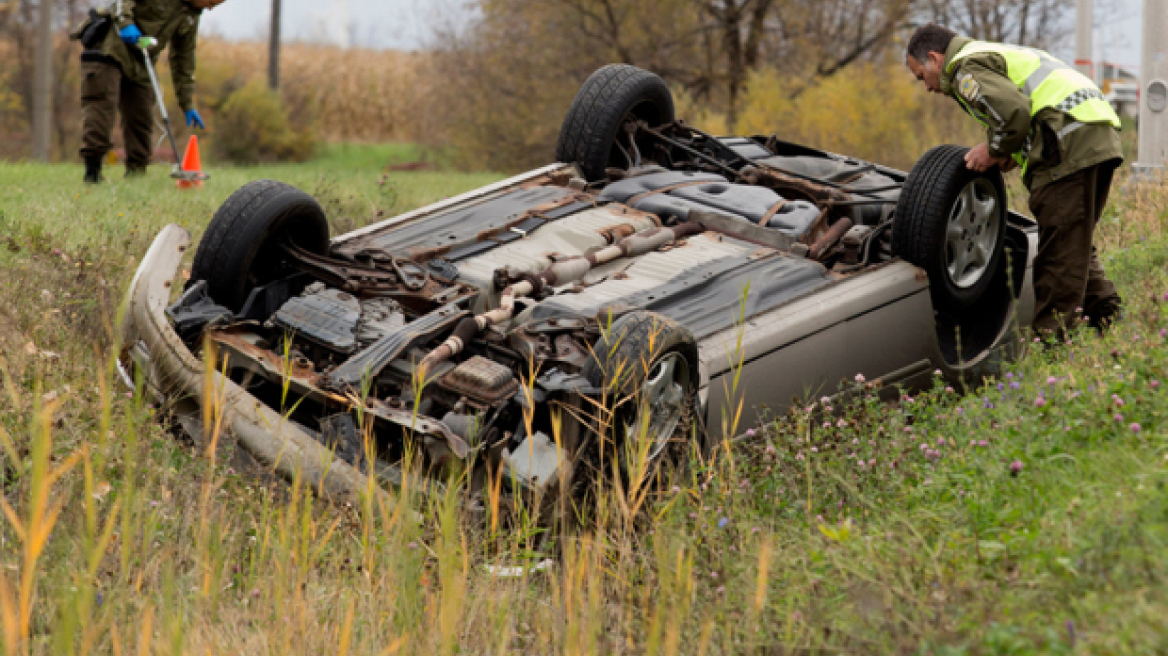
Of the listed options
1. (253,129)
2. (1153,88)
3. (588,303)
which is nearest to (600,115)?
(588,303)

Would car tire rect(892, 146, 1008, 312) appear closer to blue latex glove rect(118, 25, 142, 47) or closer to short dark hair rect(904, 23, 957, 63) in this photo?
short dark hair rect(904, 23, 957, 63)

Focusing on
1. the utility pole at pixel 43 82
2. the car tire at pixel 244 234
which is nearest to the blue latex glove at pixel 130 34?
the car tire at pixel 244 234

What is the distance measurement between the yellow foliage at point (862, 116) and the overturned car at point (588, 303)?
12.5 metres

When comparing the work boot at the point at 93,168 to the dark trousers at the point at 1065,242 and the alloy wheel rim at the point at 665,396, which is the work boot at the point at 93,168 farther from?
the dark trousers at the point at 1065,242

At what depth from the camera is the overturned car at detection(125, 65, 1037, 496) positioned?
379 centimetres

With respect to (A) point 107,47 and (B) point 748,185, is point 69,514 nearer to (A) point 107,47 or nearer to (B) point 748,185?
(B) point 748,185

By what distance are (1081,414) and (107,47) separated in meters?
8.21

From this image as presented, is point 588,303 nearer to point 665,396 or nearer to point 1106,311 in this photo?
point 665,396

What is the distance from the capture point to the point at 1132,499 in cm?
284

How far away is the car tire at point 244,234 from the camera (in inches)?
179

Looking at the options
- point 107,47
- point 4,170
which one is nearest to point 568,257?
point 107,47

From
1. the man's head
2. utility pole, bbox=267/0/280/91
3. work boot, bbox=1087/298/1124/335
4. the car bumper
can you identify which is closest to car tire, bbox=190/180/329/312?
the car bumper

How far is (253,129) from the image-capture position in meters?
26.3

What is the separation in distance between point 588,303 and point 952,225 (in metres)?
1.86
